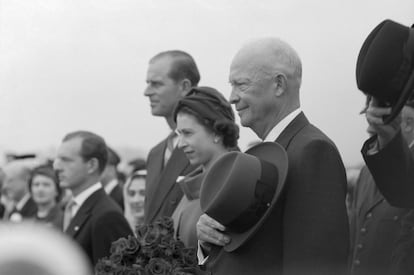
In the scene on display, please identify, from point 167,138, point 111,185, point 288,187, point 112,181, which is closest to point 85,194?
point 167,138

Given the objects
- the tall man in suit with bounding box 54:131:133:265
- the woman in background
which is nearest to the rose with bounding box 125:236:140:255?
the woman in background

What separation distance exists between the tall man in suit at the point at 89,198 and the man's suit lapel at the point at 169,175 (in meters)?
0.35

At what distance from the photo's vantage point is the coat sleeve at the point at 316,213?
2.71 m

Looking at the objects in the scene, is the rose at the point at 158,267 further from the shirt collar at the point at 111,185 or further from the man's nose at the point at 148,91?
the shirt collar at the point at 111,185

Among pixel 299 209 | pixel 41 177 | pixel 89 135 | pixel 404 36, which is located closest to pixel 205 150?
pixel 299 209

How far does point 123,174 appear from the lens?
11008mm

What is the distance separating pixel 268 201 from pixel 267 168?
0.12m

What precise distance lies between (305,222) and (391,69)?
0.58 meters

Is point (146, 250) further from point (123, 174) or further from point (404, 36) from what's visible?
point (123, 174)

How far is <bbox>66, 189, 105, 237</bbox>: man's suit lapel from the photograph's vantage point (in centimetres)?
531

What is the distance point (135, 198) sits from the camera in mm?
7246

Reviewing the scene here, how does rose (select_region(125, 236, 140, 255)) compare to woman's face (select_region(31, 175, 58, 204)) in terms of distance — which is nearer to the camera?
rose (select_region(125, 236, 140, 255))

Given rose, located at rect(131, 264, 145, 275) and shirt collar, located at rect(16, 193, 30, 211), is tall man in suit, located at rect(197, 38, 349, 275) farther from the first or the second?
shirt collar, located at rect(16, 193, 30, 211)

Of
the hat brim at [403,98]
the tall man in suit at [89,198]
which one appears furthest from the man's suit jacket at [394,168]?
the tall man in suit at [89,198]
